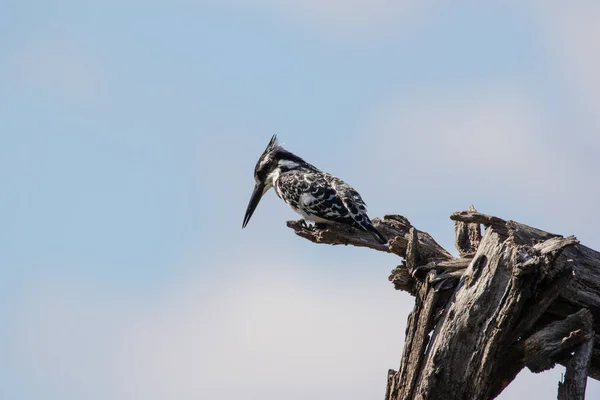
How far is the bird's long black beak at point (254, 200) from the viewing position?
49.8 ft

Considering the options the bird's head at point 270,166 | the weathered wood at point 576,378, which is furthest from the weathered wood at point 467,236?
the bird's head at point 270,166

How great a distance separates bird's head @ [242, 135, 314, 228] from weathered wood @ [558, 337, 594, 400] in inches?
250

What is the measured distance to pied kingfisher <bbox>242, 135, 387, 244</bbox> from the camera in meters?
11.5

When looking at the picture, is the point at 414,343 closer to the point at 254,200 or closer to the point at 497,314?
the point at 497,314

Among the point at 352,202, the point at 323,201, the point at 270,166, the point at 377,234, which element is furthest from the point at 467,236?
the point at 270,166

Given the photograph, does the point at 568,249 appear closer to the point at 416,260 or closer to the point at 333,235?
the point at 416,260

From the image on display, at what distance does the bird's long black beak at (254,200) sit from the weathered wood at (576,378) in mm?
7484

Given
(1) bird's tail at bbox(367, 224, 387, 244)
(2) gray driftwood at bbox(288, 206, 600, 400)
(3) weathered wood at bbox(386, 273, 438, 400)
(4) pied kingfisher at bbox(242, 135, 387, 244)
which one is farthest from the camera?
(4) pied kingfisher at bbox(242, 135, 387, 244)

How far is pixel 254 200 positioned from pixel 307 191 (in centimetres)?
283

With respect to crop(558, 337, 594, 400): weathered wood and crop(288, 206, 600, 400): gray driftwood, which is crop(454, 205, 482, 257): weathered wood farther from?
crop(558, 337, 594, 400): weathered wood

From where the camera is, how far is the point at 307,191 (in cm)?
1266

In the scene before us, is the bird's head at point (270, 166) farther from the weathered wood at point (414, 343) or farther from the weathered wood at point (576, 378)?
the weathered wood at point (576, 378)

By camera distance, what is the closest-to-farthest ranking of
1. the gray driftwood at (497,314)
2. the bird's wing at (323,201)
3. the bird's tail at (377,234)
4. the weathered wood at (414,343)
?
the gray driftwood at (497,314)
the weathered wood at (414,343)
the bird's tail at (377,234)
the bird's wing at (323,201)

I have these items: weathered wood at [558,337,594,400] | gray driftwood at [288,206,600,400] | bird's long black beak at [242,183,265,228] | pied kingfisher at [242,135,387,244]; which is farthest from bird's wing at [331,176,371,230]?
weathered wood at [558,337,594,400]
